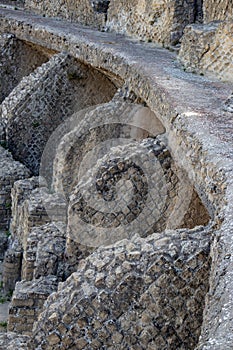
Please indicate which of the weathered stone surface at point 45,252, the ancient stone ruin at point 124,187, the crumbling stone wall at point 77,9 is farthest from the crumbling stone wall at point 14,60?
the weathered stone surface at point 45,252

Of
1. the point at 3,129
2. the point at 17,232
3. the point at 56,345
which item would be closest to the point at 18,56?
the point at 3,129

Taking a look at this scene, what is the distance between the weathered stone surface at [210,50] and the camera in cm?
809

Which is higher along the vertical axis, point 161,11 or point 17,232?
point 161,11

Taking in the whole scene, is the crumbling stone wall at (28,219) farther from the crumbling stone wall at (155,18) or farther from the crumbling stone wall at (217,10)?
the crumbling stone wall at (155,18)

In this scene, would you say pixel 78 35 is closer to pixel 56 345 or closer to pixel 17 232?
pixel 17 232

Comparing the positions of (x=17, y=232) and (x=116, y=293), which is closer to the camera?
(x=116, y=293)

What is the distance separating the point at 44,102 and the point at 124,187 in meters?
5.01

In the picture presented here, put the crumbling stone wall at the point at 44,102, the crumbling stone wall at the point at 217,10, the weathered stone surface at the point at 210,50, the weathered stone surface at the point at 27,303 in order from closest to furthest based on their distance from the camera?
the weathered stone surface at the point at 27,303 → the weathered stone surface at the point at 210,50 → the crumbling stone wall at the point at 217,10 → the crumbling stone wall at the point at 44,102

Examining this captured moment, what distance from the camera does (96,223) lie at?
21.0 feet

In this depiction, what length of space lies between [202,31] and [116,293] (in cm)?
478

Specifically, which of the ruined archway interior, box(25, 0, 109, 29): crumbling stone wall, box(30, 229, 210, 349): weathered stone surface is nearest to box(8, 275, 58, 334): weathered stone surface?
the ruined archway interior

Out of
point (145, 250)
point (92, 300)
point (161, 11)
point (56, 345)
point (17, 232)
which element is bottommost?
point (17, 232)

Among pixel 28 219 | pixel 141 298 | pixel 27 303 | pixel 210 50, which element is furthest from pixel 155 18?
pixel 141 298

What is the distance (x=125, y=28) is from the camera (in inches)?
469
